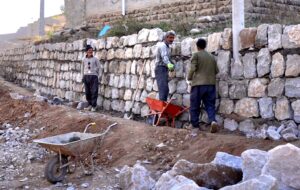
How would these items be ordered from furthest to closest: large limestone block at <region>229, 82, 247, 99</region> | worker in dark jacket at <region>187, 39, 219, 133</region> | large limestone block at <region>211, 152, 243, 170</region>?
worker in dark jacket at <region>187, 39, 219, 133</region>
large limestone block at <region>229, 82, 247, 99</region>
large limestone block at <region>211, 152, 243, 170</region>

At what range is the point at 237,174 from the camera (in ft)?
16.4

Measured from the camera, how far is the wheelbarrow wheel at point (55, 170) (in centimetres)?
638

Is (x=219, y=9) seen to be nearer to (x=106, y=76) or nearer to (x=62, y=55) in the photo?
(x=106, y=76)

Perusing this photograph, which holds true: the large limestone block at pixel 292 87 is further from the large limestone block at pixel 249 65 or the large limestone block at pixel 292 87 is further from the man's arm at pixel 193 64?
the man's arm at pixel 193 64

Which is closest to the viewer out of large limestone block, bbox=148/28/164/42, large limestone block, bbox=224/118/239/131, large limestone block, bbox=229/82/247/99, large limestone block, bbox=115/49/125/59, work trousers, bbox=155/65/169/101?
large limestone block, bbox=229/82/247/99

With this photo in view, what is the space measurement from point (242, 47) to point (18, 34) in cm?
3609

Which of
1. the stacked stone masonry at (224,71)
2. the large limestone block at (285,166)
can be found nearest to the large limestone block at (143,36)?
the stacked stone masonry at (224,71)

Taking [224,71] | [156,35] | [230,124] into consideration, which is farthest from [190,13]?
[230,124]

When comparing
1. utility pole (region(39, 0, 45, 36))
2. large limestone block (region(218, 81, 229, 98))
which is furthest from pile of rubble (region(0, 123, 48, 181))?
utility pole (region(39, 0, 45, 36))

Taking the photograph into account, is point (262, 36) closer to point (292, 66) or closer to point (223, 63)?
point (292, 66)

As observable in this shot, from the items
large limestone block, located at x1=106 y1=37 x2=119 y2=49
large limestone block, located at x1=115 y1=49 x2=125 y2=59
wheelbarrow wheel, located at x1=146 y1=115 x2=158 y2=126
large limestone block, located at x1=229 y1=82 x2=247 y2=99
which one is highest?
large limestone block, located at x1=106 y1=37 x2=119 y2=49

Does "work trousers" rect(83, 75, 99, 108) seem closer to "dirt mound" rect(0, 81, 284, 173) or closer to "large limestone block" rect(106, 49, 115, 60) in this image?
"large limestone block" rect(106, 49, 115, 60)

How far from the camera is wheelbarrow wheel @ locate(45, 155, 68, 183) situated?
6375 mm

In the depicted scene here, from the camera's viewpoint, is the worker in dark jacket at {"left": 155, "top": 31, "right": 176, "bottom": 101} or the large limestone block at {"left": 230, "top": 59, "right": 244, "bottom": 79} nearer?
the large limestone block at {"left": 230, "top": 59, "right": 244, "bottom": 79}
